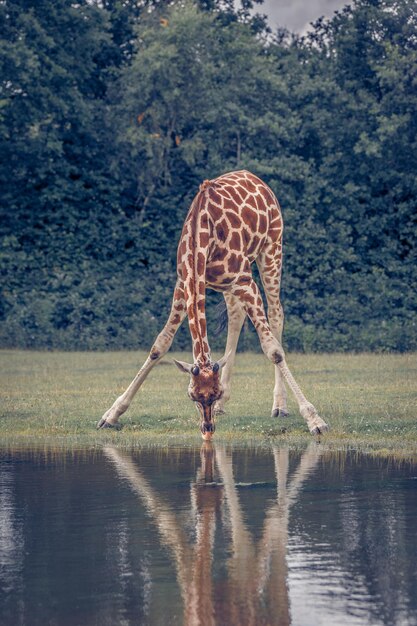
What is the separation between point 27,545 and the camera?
309 inches

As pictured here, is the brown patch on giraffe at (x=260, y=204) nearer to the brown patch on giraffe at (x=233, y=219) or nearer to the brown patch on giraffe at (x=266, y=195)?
the brown patch on giraffe at (x=266, y=195)

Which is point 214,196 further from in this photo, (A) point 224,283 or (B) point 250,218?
(A) point 224,283

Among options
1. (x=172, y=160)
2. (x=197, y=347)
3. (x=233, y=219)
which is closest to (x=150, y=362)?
(x=197, y=347)

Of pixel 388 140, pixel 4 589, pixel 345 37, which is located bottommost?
pixel 4 589

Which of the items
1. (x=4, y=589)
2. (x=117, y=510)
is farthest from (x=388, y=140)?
(x=4, y=589)

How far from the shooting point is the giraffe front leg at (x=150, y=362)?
46.9 feet

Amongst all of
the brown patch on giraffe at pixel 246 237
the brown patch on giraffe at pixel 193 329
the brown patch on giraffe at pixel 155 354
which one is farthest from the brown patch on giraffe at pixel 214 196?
the brown patch on giraffe at pixel 193 329

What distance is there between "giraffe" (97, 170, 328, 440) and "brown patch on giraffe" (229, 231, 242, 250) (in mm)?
13

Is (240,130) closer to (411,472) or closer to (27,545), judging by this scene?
(411,472)

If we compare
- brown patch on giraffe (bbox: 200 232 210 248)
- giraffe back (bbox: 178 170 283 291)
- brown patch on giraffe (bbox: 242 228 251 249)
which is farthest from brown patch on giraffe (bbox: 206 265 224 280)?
brown patch on giraffe (bbox: 242 228 251 249)

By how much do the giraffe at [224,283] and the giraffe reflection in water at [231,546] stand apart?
1.44m

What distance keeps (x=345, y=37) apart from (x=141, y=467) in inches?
914

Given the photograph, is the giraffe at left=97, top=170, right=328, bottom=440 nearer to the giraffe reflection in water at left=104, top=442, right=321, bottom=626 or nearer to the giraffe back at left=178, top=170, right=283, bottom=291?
the giraffe back at left=178, top=170, right=283, bottom=291

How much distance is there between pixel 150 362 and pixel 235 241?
1941 millimetres
